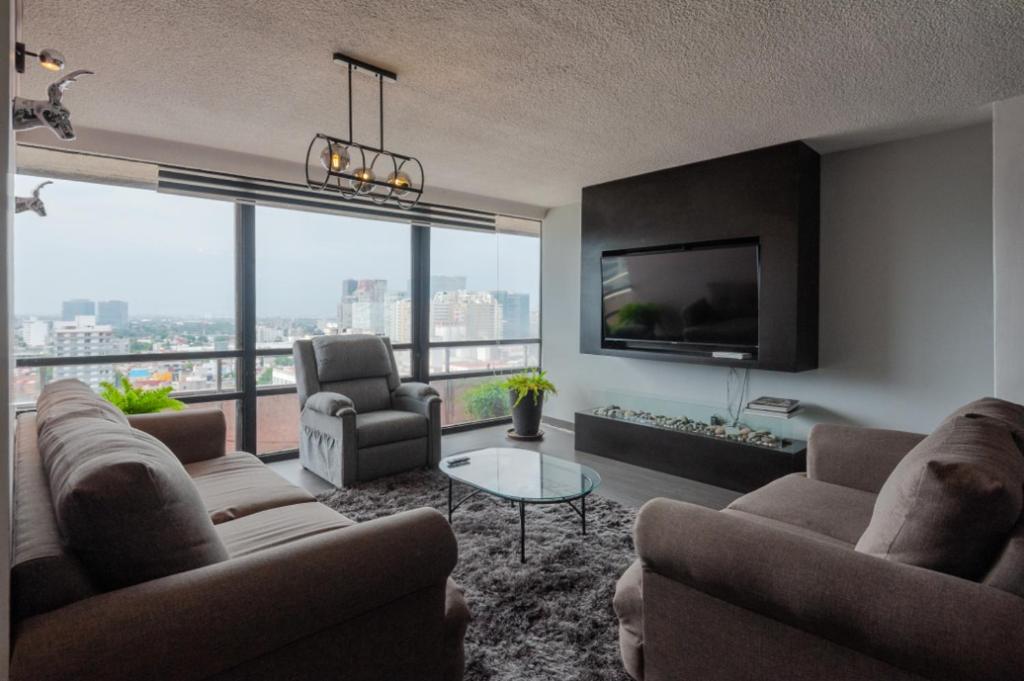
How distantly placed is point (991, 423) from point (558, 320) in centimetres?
431

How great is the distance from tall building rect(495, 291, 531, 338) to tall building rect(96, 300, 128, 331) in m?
3.25

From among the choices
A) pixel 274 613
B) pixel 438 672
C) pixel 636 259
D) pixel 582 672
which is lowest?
pixel 582 672

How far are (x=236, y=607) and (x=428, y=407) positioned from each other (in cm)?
300

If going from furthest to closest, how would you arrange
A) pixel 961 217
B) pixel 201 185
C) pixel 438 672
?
pixel 201 185 → pixel 961 217 → pixel 438 672

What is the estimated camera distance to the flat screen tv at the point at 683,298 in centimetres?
376

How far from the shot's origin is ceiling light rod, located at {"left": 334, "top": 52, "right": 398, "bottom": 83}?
7.64 ft

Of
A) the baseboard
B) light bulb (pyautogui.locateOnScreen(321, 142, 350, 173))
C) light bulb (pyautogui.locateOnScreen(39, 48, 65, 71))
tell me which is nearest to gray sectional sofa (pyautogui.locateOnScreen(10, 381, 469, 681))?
light bulb (pyautogui.locateOnScreen(39, 48, 65, 71))

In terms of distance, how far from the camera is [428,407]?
4.01 meters

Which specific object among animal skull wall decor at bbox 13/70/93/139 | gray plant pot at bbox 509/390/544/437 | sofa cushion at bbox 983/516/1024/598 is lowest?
gray plant pot at bbox 509/390/544/437

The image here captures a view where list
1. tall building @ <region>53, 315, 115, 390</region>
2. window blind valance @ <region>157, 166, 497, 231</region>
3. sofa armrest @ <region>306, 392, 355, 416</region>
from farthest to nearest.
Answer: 1. window blind valance @ <region>157, 166, 497, 231</region>
2. sofa armrest @ <region>306, 392, 355, 416</region>
3. tall building @ <region>53, 315, 115, 390</region>

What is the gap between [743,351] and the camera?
3.77m

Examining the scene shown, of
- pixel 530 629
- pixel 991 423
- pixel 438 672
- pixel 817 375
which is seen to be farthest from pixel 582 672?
pixel 817 375

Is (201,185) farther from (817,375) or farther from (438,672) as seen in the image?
(817,375)

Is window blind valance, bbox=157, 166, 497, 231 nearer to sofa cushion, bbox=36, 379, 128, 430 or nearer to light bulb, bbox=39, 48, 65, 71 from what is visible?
sofa cushion, bbox=36, 379, 128, 430
